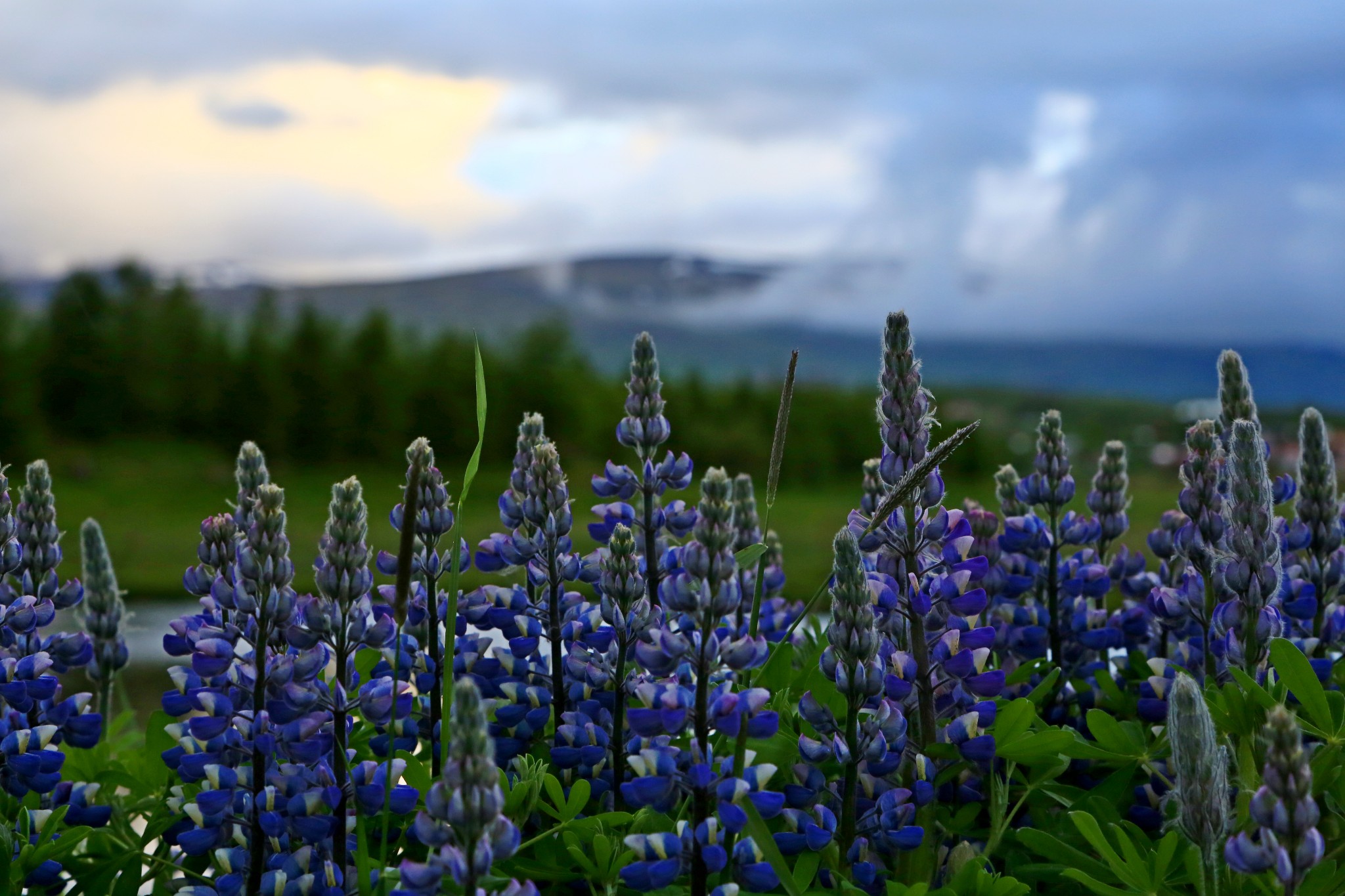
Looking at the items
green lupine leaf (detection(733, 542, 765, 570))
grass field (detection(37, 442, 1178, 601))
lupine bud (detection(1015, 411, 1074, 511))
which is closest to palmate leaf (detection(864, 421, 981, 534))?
green lupine leaf (detection(733, 542, 765, 570))

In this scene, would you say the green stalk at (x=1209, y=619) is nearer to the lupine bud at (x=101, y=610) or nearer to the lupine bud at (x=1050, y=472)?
the lupine bud at (x=1050, y=472)

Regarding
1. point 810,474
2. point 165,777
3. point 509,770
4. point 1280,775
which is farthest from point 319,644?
point 810,474

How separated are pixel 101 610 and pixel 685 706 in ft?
5.86

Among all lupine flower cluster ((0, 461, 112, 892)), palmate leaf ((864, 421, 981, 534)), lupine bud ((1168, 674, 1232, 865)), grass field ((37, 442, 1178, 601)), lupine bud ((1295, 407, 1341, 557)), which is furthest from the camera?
grass field ((37, 442, 1178, 601))

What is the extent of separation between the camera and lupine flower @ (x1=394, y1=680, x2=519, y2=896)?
4.14 ft

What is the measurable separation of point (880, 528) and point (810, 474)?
37.3 metres

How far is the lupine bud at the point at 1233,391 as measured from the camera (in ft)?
7.63

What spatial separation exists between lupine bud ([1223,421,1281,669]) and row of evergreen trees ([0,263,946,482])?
31.8 meters

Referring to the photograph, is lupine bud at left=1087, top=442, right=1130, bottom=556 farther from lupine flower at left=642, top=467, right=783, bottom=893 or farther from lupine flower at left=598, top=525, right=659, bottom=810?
lupine flower at left=642, top=467, right=783, bottom=893

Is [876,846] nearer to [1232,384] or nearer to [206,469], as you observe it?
[1232,384]

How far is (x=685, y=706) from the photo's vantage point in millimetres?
1618

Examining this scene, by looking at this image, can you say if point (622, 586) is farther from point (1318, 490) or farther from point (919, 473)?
point (1318, 490)

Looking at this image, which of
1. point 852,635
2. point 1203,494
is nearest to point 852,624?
point 852,635

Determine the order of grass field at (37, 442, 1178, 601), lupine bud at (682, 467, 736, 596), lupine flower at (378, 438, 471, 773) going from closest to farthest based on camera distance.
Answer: lupine bud at (682, 467, 736, 596)
lupine flower at (378, 438, 471, 773)
grass field at (37, 442, 1178, 601)
